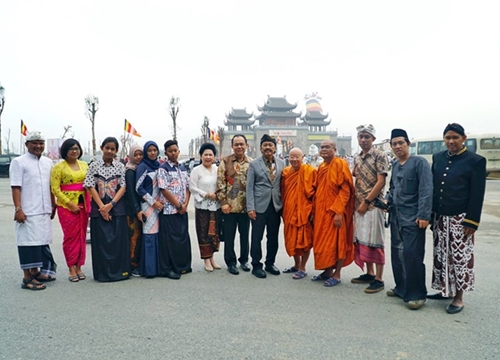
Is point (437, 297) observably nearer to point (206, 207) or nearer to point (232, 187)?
point (232, 187)

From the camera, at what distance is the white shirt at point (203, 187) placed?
406 cm

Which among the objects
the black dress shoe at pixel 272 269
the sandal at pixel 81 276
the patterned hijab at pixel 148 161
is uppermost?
the patterned hijab at pixel 148 161

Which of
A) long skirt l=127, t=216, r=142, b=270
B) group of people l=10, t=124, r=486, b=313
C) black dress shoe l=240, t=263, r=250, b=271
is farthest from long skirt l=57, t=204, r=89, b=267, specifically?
black dress shoe l=240, t=263, r=250, b=271

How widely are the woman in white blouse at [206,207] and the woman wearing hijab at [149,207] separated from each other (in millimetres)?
458

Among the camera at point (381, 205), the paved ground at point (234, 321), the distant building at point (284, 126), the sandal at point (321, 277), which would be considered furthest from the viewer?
the distant building at point (284, 126)

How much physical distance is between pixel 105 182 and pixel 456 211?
135 inches

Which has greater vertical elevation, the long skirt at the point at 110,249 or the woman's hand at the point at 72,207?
the woman's hand at the point at 72,207

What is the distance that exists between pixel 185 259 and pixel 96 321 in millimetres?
1319

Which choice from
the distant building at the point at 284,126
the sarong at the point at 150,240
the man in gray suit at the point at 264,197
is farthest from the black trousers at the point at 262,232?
the distant building at the point at 284,126

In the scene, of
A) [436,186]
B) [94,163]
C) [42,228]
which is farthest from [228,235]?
[436,186]

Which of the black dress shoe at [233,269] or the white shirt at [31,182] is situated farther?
the black dress shoe at [233,269]

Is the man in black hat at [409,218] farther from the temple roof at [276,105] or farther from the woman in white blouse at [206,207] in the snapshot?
the temple roof at [276,105]

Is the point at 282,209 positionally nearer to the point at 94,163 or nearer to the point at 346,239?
the point at 346,239

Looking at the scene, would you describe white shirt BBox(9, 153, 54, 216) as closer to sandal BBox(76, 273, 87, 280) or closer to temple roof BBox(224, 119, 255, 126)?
sandal BBox(76, 273, 87, 280)
